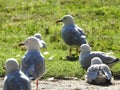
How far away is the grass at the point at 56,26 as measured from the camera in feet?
50.0

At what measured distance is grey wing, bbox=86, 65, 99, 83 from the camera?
43.0ft

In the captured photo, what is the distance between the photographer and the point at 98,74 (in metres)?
13.1

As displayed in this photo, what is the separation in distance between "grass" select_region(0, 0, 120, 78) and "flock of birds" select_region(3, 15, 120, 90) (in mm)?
386

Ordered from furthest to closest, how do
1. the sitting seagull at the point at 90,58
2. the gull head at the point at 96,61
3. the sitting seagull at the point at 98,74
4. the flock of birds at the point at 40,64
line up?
the sitting seagull at the point at 90,58 < the gull head at the point at 96,61 < the sitting seagull at the point at 98,74 < the flock of birds at the point at 40,64

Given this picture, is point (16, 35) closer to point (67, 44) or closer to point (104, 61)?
point (67, 44)

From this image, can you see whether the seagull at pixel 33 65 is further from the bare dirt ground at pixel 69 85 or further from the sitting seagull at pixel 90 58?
the sitting seagull at pixel 90 58

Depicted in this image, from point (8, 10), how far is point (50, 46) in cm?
747

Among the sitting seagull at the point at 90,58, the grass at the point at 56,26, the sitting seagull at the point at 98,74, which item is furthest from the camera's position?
the grass at the point at 56,26

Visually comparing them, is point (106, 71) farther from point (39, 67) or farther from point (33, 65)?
point (33, 65)

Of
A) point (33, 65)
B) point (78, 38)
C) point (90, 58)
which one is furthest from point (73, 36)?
point (33, 65)

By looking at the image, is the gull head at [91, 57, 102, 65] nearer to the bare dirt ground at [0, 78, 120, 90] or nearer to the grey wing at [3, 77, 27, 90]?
the bare dirt ground at [0, 78, 120, 90]

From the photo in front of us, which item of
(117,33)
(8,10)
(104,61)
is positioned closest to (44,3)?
(8,10)

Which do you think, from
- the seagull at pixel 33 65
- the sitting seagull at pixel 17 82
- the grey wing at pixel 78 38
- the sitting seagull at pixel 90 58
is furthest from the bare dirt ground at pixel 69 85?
the grey wing at pixel 78 38

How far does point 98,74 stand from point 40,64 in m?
1.87
